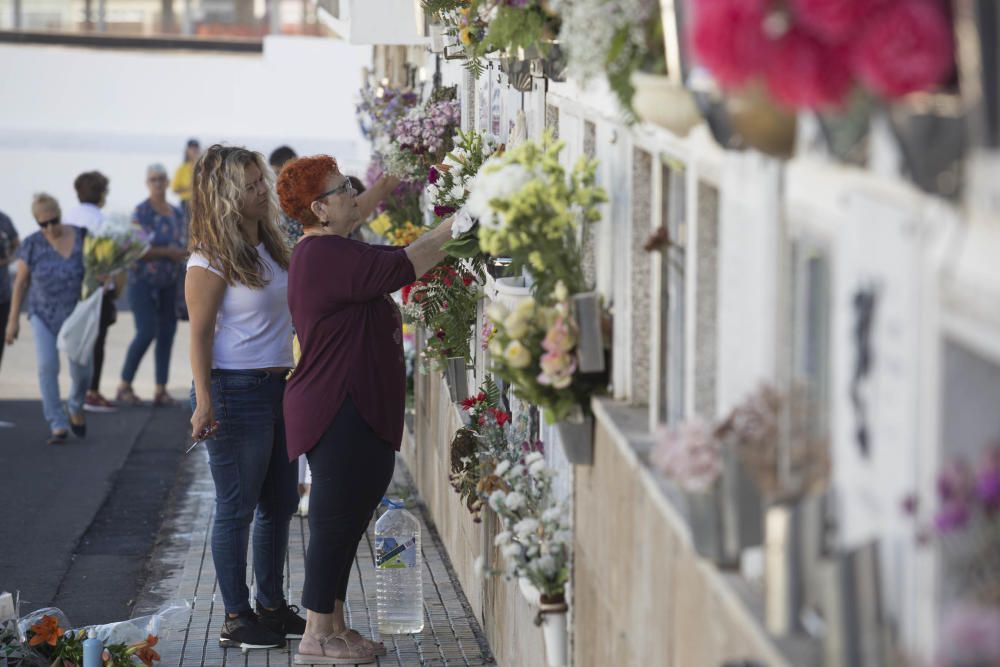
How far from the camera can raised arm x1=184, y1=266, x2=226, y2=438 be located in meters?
5.68

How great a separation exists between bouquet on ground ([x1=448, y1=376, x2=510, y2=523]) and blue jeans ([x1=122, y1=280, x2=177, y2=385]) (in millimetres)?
7064

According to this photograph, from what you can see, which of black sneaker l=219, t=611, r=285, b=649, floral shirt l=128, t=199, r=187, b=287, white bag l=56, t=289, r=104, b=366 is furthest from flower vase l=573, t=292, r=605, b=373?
floral shirt l=128, t=199, r=187, b=287

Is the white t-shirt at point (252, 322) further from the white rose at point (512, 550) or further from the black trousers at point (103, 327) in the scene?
the black trousers at point (103, 327)

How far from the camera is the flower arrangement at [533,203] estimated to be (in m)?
3.81

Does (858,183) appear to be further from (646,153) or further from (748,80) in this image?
(646,153)

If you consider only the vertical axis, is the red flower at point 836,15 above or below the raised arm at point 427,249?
above

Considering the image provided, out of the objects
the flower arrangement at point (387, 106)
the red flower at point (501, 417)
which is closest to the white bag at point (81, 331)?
the flower arrangement at point (387, 106)

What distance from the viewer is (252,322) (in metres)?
5.81

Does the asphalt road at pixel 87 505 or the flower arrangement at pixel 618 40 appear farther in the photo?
the asphalt road at pixel 87 505

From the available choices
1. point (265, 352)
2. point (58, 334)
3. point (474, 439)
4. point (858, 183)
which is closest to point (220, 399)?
point (265, 352)

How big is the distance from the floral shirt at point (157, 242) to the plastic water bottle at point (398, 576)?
6.41 metres

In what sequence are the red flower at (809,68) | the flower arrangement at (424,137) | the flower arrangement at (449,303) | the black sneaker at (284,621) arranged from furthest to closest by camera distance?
the flower arrangement at (424,137), the flower arrangement at (449,303), the black sneaker at (284,621), the red flower at (809,68)

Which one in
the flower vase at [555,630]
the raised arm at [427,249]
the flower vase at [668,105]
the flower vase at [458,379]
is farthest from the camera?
the flower vase at [458,379]

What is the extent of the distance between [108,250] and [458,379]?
193 inches
